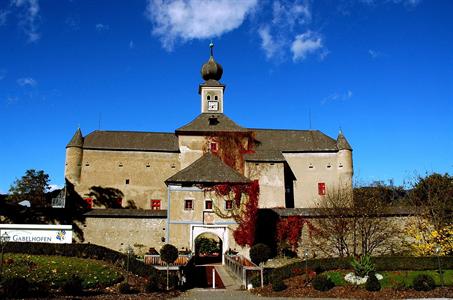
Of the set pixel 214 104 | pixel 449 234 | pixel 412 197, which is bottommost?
pixel 449 234

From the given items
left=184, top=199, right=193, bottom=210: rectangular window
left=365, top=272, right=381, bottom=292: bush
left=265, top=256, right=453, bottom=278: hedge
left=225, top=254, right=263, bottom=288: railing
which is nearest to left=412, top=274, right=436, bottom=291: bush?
left=365, top=272, right=381, bottom=292: bush

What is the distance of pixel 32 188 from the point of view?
1832 inches

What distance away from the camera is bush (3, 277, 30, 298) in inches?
571

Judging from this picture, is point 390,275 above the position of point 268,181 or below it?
below

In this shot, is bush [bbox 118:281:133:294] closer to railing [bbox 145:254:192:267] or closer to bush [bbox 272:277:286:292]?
railing [bbox 145:254:192:267]

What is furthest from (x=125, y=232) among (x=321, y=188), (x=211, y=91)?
(x=211, y=91)

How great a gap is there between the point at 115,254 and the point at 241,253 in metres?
8.79

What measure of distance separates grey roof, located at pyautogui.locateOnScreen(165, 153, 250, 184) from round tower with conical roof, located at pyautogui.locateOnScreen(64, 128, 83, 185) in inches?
640

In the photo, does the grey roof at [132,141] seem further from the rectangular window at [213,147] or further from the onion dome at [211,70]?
the onion dome at [211,70]

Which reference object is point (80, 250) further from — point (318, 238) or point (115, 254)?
point (318, 238)

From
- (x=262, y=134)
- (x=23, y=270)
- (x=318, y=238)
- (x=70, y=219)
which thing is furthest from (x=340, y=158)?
(x=23, y=270)

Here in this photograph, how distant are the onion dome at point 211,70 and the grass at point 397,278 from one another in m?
31.3

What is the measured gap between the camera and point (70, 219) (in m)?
30.5

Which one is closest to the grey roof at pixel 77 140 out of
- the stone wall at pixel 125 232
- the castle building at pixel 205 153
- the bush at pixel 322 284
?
the castle building at pixel 205 153
